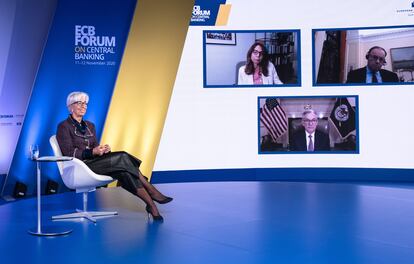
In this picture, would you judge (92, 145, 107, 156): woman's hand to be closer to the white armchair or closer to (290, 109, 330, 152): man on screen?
the white armchair

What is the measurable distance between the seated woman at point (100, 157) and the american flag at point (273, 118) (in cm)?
365

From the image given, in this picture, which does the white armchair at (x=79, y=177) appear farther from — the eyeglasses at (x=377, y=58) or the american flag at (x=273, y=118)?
the eyeglasses at (x=377, y=58)

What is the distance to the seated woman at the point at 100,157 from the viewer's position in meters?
4.34

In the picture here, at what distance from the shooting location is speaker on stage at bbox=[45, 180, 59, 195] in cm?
645

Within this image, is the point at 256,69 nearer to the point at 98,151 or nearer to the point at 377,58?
the point at 377,58

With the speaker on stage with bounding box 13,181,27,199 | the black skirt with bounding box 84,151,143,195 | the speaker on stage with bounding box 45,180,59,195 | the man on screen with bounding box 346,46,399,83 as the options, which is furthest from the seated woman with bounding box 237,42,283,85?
the black skirt with bounding box 84,151,143,195

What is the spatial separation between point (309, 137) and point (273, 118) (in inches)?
26.2

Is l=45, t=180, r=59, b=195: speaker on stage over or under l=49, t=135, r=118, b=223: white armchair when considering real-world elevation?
under

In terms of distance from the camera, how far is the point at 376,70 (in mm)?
7641

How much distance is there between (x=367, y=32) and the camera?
7625 millimetres

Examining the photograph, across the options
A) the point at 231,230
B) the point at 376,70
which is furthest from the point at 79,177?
the point at 376,70

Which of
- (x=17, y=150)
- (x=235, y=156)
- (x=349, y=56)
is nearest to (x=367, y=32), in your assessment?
(x=349, y=56)

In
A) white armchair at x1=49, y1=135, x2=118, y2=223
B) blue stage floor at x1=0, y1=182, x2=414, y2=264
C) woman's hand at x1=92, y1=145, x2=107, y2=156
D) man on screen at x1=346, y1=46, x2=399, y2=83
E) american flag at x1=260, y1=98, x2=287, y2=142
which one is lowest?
blue stage floor at x1=0, y1=182, x2=414, y2=264

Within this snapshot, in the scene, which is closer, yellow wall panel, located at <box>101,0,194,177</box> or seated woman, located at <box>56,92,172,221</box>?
seated woman, located at <box>56,92,172,221</box>
